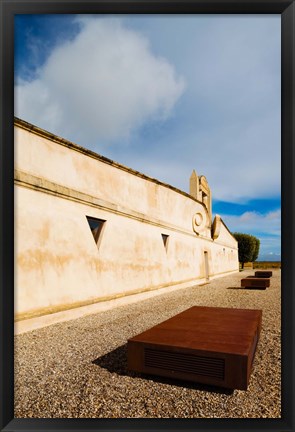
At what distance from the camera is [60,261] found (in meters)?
7.10

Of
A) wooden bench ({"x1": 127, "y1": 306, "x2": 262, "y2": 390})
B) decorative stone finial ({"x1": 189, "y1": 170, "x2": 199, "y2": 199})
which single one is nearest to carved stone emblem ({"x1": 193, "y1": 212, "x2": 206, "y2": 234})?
decorative stone finial ({"x1": 189, "y1": 170, "x2": 199, "y2": 199})

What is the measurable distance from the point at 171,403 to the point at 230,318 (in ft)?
7.25

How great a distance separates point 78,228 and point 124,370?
182 inches

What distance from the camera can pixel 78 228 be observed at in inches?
306

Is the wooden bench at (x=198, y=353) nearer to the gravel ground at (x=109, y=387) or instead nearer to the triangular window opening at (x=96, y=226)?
the gravel ground at (x=109, y=387)

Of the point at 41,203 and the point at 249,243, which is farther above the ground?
the point at 41,203

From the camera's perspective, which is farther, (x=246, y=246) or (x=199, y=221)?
(x=246, y=246)

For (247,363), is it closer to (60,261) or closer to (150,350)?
(150,350)

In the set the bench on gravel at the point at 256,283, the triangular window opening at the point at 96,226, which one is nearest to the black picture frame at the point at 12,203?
the triangular window opening at the point at 96,226

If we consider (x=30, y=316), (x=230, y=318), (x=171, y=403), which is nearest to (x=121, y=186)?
A: (x=30, y=316)

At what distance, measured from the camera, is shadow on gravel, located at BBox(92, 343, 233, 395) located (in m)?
3.34

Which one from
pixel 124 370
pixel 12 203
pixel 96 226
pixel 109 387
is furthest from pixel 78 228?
pixel 12 203

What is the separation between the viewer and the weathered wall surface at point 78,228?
6348 mm

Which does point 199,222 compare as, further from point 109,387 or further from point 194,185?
point 109,387
